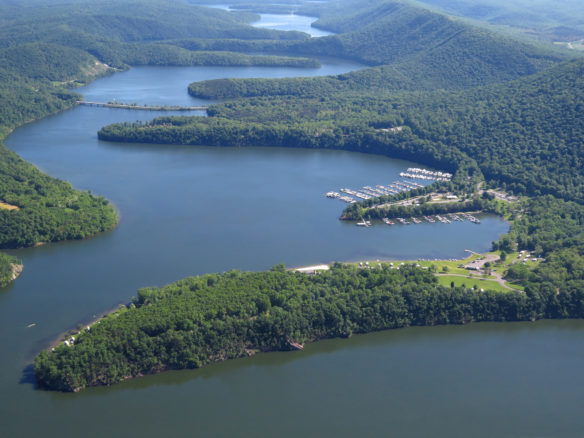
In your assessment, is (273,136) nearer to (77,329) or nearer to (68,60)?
(77,329)

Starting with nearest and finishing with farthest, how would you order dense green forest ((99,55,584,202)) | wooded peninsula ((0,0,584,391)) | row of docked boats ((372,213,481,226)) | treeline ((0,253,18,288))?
wooded peninsula ((0,0,584,391)) < treeline ((0,253,18,288)) < row of docked boats ((372,213,481,226)) < dense green forest ((99,55,584,202))

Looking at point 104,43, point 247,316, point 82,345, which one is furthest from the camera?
point 104,43

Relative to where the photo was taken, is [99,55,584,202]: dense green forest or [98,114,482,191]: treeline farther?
[98,114,482,191]: treeline

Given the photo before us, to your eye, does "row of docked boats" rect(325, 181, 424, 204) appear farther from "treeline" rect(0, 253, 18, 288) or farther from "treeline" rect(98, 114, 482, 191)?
"treeline" rect(0, 253, 18, 288)

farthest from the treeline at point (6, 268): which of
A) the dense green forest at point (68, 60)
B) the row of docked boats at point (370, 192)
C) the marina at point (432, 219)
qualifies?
the row of docked boats at point (370, 192)

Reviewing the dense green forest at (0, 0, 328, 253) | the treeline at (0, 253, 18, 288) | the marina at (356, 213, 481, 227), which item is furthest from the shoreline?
the marina at (356, 213, 481, 227)

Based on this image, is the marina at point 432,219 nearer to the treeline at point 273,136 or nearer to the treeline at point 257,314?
the treeline at point 257,314

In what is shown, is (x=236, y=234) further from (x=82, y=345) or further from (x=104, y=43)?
(x=104, y=43)

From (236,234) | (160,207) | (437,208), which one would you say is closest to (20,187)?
(160,207)
